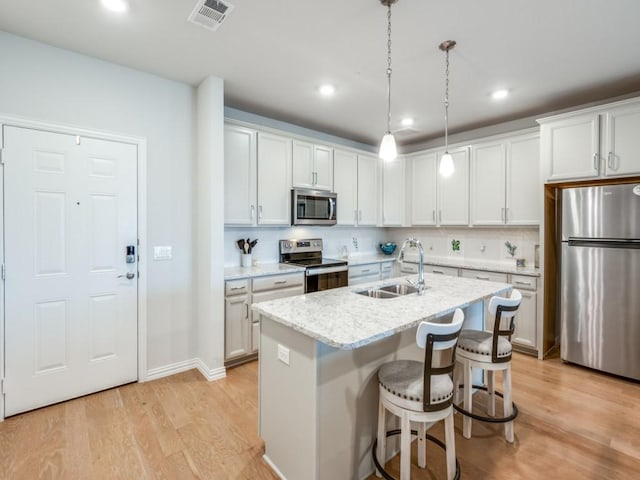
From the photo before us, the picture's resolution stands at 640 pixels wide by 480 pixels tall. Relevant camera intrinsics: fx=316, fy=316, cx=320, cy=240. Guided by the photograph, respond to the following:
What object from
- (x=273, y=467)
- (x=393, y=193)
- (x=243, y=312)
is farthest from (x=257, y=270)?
(x=393, y=193)

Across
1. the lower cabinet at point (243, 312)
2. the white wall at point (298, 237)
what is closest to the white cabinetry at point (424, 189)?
the white wall at point (298, 237)

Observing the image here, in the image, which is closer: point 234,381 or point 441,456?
point 441,456

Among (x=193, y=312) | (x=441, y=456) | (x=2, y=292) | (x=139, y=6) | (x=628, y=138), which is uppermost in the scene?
(x=139, y=6)

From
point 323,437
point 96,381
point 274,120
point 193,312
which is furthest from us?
point 274,120

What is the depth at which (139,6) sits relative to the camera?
204 cm

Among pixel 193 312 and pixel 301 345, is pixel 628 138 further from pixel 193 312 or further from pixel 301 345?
pixel 193 312

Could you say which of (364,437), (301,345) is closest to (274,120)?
(301,345)

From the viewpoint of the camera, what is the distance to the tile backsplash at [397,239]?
4.00 m

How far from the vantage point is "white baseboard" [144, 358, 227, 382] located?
2.98 meters

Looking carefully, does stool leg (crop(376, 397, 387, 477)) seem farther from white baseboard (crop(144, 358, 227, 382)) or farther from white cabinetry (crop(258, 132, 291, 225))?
white cabinetry (crop(258, 132, 291, 225))

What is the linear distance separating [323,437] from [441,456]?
93 centimetres

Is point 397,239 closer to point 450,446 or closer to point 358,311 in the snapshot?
point 358,311

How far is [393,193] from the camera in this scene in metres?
5.13

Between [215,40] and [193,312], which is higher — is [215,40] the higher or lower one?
the higher one
